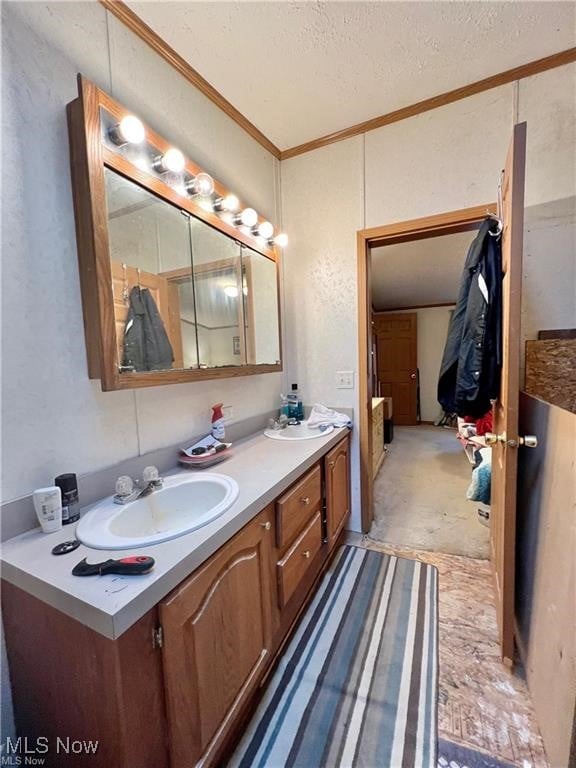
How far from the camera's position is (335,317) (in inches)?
81.4

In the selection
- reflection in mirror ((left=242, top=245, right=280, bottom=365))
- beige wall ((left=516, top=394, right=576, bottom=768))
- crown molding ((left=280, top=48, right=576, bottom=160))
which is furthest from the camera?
reflection in mirror ((left=242, top=245, right=280, bottom=365))

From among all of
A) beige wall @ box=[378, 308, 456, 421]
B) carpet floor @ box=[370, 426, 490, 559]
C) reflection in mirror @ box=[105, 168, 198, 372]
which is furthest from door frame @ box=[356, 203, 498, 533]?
beige wall @ box=[378, 308, 456, 421]

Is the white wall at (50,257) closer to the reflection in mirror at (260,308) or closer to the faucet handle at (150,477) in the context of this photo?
the faucet handle at (150,477)

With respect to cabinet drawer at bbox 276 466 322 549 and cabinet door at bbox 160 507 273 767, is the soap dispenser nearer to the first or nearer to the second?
cabinet drawer at bbox 276 466 322 549

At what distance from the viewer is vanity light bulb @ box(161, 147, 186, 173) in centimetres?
120

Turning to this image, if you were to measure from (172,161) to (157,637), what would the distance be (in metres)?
1.50

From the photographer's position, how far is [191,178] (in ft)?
4.41

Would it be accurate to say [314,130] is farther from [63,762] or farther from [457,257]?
[63,762]

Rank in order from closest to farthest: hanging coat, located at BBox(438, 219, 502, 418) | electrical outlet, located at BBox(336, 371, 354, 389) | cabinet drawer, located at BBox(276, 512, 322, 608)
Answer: cabinet drawer, located at BBox(276, 512, 322, 608)
hanging coat, located at BBox(438, 219, 502, 418)
electrical outlet, located at BBox(336, 371, 354, 389)

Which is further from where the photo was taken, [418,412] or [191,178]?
[418,412]

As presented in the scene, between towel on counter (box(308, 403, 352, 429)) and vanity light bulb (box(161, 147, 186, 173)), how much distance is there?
141 centimetres

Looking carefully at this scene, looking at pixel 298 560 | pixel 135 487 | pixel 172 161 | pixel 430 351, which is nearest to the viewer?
pixel 135 487

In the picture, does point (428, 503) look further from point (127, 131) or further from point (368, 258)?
point (127, 131)

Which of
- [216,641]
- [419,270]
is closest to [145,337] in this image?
[216,641]
